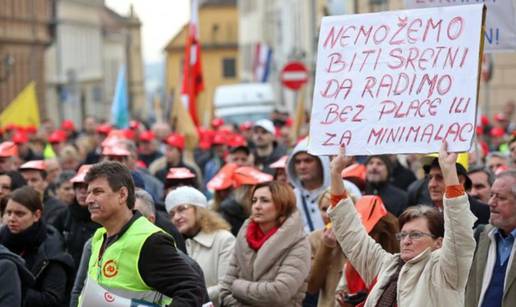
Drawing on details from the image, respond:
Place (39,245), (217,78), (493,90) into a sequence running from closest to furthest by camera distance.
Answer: (39,245)
(493,90)
(217,78)

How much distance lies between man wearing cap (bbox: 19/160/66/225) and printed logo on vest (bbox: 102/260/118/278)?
4.69 m

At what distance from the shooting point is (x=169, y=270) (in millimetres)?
7332

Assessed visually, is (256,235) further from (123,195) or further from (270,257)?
(123,195)

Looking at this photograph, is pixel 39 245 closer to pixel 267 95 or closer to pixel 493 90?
pixel 493 90

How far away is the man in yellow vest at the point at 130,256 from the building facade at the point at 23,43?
157 ft

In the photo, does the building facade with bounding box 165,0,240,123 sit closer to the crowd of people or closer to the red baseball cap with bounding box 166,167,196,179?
the crowd of people

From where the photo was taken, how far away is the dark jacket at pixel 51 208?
39.2 feet

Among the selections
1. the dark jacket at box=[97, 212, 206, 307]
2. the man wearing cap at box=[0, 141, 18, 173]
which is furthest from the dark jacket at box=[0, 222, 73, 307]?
the man wearing cap at box=[0, 141, 18, 173]

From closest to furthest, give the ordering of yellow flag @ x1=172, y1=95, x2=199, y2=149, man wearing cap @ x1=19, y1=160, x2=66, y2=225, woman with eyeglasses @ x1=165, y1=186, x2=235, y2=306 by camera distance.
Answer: woman with eyeglasses @ x1=165, y1=186, x2=235, y2=306 → man wearing cap @ x1=19, y1=160, x2=66, y2=225 → yellow flag @ x1=172, y1=95, x2=199, y2=149

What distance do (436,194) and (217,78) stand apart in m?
103

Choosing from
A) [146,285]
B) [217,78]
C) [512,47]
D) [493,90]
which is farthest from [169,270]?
[217,78]

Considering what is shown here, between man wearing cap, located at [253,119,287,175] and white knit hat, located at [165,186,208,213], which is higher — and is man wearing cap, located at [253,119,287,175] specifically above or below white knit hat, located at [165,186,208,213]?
below

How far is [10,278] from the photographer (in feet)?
27.7

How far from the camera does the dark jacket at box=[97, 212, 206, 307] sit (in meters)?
7.31
